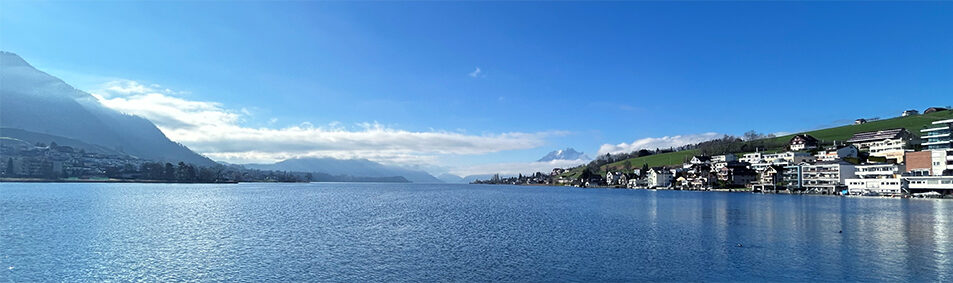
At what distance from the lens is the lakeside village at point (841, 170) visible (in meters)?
94.3

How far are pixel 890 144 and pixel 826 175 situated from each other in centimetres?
3413

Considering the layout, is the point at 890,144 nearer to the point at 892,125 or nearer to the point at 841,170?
the point at 841,170

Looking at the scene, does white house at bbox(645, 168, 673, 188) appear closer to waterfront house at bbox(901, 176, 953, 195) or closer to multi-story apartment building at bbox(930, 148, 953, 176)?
waterfront house at bbox(901, 176, 953, 195)

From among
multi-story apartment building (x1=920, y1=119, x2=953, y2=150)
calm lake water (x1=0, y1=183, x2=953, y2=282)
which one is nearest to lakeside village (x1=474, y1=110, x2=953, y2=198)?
multi-story apartment building (x1=920, y1=119, x2=953, y2=150)

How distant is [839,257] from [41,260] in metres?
42.5

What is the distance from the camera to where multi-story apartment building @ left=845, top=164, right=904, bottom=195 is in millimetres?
97106

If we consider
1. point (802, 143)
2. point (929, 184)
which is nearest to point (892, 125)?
point (802, 143)

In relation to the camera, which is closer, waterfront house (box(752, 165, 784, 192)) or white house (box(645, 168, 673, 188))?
waterfront house (box(752, 165, 784, 192))

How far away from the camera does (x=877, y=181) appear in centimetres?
10138

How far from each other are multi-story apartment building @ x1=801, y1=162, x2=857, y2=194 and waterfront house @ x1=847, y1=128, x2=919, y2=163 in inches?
647

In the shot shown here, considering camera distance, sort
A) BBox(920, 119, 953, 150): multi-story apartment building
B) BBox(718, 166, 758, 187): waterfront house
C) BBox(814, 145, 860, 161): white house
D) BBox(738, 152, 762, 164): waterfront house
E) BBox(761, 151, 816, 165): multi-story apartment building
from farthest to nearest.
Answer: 1. BBox(738, 152, 762, 164): waterfront house
2. BBox(718, 166, 758, 187): waterfront house
3. BBox(761, 151, 816, 165): multi-story apartment building
4. BBox(814, 145, 860, 161): white house
5. BBox(920, 119, 953, 150): multi-story apartment building

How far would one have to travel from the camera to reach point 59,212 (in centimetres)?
5156

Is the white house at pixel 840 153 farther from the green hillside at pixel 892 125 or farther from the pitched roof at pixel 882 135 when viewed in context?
the green hillside at pixel 892 125

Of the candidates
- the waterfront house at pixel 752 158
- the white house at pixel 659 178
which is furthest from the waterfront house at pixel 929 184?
the white house at pixel 659 178
